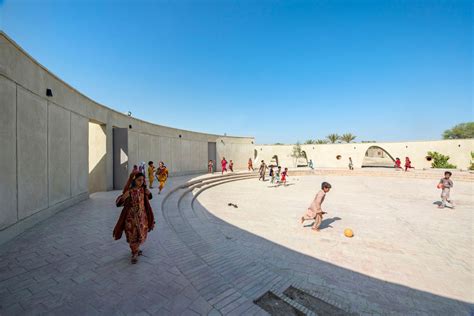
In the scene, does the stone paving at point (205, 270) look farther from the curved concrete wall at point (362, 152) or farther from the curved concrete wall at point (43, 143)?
the curved concrete wall at point (362, 152)

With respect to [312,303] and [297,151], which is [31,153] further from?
[297,151]

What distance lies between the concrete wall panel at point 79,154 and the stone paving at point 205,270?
1.46 meters

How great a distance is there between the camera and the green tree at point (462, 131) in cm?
4741

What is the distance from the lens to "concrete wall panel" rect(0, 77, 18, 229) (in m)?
3.83

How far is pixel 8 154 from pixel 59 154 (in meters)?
2.22

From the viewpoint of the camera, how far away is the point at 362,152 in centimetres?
2761

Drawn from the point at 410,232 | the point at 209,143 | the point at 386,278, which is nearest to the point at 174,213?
the point at 386,278

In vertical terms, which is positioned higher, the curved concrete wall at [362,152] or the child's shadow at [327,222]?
the curved concrete wall at [362,152]

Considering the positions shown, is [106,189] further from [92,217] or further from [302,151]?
[302,151]

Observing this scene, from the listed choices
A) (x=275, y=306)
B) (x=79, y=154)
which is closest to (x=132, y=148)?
(x=79, y=154)

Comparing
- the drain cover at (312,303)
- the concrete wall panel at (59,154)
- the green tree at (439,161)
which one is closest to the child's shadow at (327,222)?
the drain cover at (312,303)

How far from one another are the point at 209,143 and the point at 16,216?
1673 cm

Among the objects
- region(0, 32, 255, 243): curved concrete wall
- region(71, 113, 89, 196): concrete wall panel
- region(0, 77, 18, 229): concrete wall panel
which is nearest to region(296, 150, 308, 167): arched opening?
region(0, 32, 255, 243): curved concrete wall

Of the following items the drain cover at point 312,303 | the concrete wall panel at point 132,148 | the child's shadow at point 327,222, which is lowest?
the child's shadow at point 327,222
